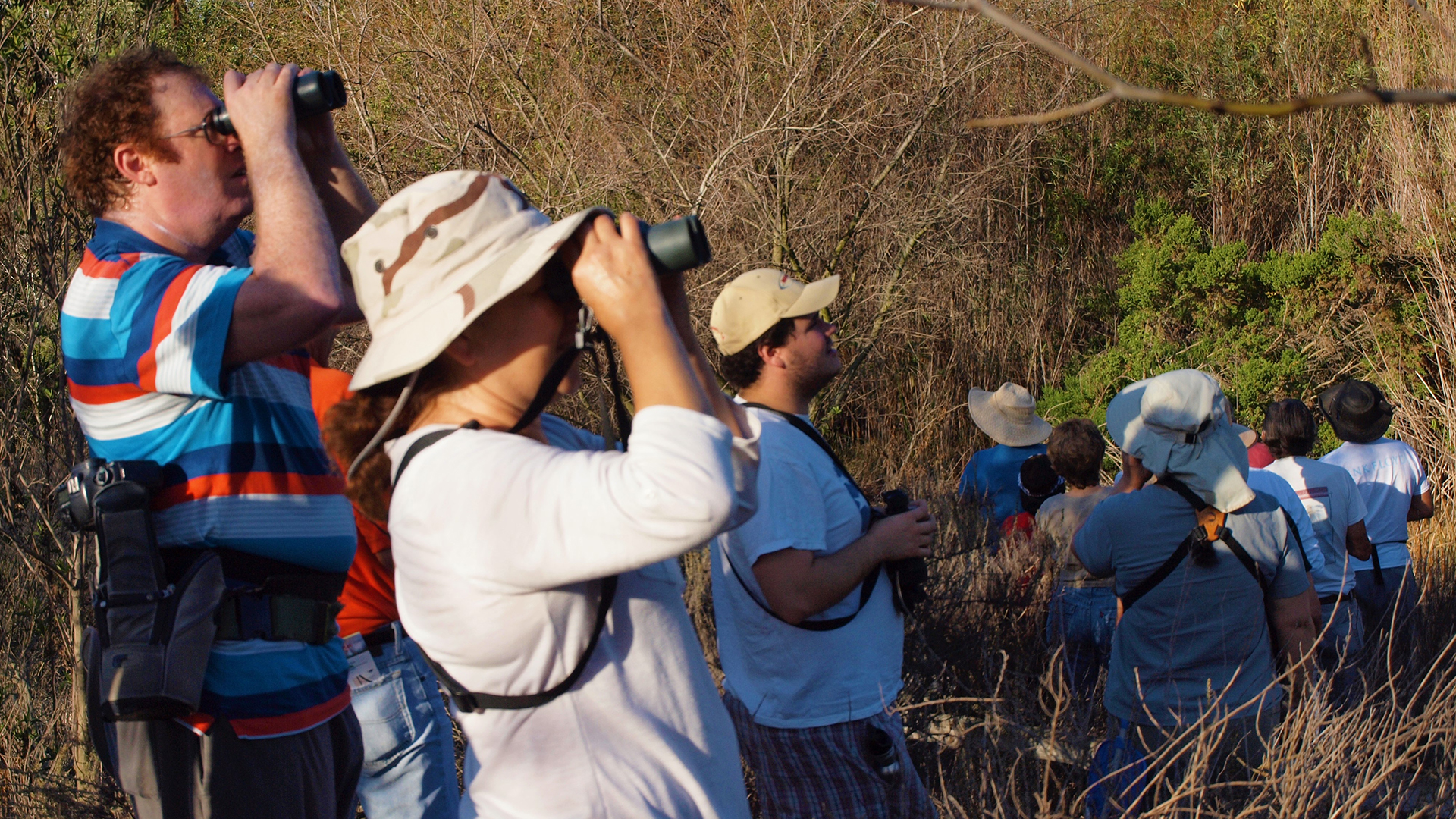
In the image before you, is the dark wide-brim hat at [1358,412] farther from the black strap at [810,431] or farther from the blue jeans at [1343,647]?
the black strap at [810,431]

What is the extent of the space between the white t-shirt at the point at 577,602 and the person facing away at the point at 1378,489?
439 cm

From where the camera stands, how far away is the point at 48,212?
3971 mm

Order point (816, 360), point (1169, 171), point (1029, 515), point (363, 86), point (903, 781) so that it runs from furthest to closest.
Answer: point (1169, 171), point (363, 86), point (1029, 515), point (816, 360), point (903, 781)

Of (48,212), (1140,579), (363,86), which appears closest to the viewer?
(1140,579)

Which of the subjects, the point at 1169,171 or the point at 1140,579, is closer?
the point at 1140,579

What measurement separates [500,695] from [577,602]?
0.51 ft

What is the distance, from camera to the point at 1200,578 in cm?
308

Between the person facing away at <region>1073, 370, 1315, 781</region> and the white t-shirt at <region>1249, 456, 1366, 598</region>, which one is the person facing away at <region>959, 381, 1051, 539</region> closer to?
the white t-shirt at <region>1249, 456, 1366, 598</region>

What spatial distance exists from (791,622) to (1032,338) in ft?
33.6

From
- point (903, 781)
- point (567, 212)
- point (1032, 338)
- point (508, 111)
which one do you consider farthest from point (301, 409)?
point (1032, 338)

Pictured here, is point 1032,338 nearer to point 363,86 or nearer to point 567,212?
point 567,212

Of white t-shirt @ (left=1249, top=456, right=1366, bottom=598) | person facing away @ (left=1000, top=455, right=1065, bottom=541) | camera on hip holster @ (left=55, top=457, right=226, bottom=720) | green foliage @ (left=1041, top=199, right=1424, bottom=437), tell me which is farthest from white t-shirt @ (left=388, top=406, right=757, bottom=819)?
green foliage @ (left=1041, top=199, right=1424, bottom=437)

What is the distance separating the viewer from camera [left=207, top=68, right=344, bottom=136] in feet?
6.54

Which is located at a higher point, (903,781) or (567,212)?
(903,781)
